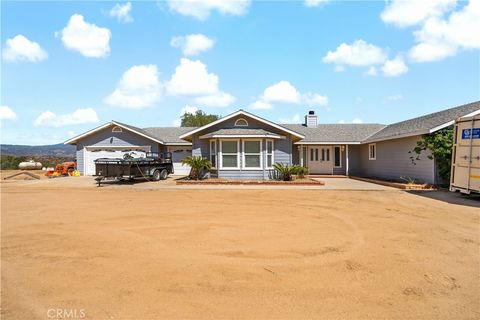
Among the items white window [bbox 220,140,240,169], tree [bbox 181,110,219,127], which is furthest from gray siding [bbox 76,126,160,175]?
tree [bbox 181,110,219,127]

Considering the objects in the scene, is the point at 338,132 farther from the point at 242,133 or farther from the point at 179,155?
the point at 179,155

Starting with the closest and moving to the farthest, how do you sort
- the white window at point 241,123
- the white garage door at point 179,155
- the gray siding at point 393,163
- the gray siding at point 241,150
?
the gray siding at point 393,163
the gray siding at point 241,150
the white window at point 241,123
the white garage door at point 179,155

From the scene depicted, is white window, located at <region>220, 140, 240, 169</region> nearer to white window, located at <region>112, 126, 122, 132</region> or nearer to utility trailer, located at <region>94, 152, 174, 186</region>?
utility trailer, located at <region>94, 152, 174, 186</region>

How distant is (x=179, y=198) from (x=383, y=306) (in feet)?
29.8

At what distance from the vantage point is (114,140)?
24.2 m

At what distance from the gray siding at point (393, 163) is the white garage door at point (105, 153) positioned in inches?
645

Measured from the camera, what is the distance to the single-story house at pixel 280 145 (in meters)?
17.3

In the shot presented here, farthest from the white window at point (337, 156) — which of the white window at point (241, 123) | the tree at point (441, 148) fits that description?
the tree at point (441, 148)

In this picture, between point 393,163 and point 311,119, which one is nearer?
point 393,163

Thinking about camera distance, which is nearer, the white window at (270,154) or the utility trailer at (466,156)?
the utility trailer at (466,156)

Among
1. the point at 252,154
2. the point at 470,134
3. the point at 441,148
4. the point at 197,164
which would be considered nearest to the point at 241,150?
the point at 252,154

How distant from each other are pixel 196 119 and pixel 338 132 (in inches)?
1539

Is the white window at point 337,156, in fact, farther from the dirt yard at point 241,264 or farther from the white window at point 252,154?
the dirt yard at point 241,264

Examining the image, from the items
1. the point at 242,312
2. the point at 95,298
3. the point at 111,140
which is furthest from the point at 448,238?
the point at 111,140
